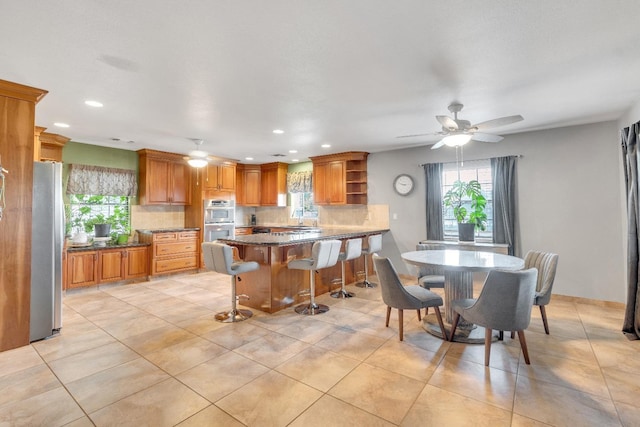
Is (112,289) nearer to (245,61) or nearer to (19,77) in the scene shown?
(19,77)

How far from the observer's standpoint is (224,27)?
82.1 inches

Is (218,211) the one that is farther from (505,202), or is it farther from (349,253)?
(505,202)

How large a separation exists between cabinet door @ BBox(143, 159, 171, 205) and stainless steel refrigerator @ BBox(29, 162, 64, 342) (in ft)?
9.28

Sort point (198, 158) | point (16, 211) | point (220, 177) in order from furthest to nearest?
point (220, 177), point (198, 158), point (16, 211)

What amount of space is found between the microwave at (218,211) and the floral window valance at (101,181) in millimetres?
1446

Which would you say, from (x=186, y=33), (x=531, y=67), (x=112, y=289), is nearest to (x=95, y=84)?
(x=186, y=33)

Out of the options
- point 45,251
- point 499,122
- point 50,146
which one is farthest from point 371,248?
point 50,146

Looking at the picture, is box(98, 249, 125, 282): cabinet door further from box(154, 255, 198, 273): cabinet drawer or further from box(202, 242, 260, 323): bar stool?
box(202, 242, 260, 323): bar stool

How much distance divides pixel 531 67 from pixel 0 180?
5036 mm

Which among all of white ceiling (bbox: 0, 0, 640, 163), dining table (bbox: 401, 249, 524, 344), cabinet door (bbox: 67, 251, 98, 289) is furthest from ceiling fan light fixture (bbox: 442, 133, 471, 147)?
cabinet door (bbox: 67, 251, 98, 289)

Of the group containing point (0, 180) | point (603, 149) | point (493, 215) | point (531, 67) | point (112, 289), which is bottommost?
point (112, 289)

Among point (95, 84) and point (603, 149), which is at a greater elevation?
point (95, 84)

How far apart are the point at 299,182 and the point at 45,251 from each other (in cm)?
532

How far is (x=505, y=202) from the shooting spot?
16.3 ft
